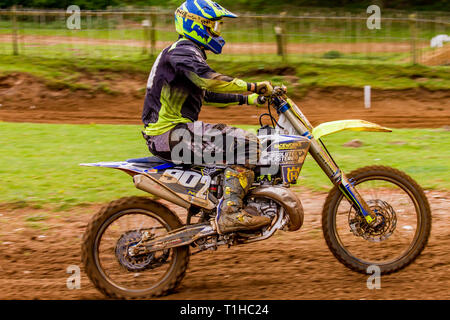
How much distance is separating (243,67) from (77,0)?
11.3m

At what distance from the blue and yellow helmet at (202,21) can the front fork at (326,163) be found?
77 centimetres

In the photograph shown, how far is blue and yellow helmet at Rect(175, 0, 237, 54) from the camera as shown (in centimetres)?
485

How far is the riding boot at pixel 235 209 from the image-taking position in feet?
16.2

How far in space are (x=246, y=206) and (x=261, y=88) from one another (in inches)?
37.1

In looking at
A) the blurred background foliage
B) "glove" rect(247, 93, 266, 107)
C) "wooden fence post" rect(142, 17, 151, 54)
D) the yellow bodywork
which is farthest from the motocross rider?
the blurred background foliage

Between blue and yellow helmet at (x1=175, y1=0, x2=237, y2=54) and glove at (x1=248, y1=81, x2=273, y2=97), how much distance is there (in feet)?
1.55

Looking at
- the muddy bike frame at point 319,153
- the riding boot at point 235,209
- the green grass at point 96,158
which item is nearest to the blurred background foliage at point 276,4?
the green grass at point 96,158

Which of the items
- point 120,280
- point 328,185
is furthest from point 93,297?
point 328,185

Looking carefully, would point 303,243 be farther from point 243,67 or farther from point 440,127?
point 243,67

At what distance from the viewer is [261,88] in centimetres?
487

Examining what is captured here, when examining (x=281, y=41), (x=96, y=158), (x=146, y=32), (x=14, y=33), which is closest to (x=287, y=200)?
(x=96, y=158)

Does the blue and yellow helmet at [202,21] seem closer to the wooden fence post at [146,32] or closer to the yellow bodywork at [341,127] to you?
the yellow bodywork at [341,127]

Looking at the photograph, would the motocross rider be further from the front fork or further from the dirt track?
the dirt track

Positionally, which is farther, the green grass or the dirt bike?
the green grass
